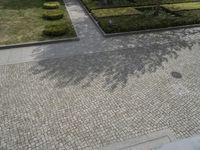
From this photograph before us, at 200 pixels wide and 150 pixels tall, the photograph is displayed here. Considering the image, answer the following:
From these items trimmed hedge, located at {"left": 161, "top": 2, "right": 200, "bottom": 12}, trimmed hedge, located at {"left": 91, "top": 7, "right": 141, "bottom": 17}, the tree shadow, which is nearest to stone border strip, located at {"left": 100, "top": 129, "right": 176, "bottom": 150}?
the tree shadow

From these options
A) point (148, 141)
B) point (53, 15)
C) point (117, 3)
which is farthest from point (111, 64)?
point (117, 3)

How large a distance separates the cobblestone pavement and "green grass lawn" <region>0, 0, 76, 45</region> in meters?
3.07

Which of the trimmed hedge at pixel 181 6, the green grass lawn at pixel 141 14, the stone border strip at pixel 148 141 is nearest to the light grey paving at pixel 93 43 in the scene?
the green grass lawn at pixel 141 14

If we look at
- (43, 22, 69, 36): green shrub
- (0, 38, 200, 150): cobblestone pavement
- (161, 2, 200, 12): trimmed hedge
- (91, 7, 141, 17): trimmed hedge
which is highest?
(43, 22, 69, 36): green shrub

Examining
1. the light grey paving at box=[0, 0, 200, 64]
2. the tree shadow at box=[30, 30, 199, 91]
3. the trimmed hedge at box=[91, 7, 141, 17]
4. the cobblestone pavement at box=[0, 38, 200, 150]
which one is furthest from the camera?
the trimmed hedge at box=[91, 7, 141, 17]

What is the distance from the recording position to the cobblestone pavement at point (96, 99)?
771cm

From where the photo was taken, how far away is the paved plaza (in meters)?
7.77

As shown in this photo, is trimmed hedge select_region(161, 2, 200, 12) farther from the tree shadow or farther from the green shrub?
the green shrub

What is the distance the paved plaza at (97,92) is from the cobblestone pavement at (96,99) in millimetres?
31

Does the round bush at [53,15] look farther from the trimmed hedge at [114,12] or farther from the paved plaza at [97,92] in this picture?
the paved plaza at [97,92]

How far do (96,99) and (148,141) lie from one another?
8.98 feet

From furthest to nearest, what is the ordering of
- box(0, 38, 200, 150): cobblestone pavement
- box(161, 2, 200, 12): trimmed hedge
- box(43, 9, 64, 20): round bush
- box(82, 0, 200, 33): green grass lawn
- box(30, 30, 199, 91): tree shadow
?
box(161, 2, 200, 12): trimmed hedge → box(43, 9, 64, 20): round bush → box(82, 0, 200, 33): green grass lawn → box(30, 30, 199, 91): tree shadow → box(0, 38, 200, 150): cobblestone pavement

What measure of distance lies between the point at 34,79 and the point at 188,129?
6708mm

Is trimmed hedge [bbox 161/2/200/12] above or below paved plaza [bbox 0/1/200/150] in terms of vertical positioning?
above
